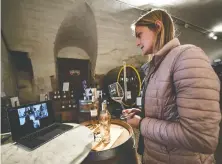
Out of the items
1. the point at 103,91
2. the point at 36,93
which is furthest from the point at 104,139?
the point at 103,91

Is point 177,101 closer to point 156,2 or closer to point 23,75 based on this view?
point 23,75

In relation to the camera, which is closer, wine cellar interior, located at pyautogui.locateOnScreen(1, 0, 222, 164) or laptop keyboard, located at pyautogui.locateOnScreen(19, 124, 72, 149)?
laptop keyboard, located at pyautogui.locateOnScreen(19, 124, 72, 149)

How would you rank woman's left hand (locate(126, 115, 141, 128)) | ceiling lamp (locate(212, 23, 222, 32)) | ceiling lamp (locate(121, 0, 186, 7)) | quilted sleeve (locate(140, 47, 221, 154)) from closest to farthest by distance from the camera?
quilted sleeve (locate(140, 47, 221, 154)) < woman's left hand (locate(126, 115, 141, 128)) < ceiling lamp (locate(121, 0, 186, 7)) < ceiling lamp (locate(212, 23, 222, 32))

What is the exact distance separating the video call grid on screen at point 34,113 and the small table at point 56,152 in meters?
0.44

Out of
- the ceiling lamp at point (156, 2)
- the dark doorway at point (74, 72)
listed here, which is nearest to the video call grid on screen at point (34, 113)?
the dark doorway at point (74, 72)

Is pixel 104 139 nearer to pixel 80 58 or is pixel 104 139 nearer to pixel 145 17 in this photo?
pixel 145 17

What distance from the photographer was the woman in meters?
0.70

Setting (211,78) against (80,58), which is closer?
(211,78)

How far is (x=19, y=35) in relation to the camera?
247 centimetres

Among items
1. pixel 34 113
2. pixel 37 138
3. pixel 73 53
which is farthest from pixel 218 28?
pixel 37 138

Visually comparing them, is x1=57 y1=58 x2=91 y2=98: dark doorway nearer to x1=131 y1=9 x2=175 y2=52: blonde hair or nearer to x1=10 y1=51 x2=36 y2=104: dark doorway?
x1=10 y1=51 x2=36 y2=104: dark doorway

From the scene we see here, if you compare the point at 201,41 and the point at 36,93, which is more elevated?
the point at 201,41

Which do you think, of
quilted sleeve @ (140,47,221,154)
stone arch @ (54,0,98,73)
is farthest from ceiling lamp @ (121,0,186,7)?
quilted sleeve @ (140,47,221,154)

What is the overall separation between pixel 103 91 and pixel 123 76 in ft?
2.17
